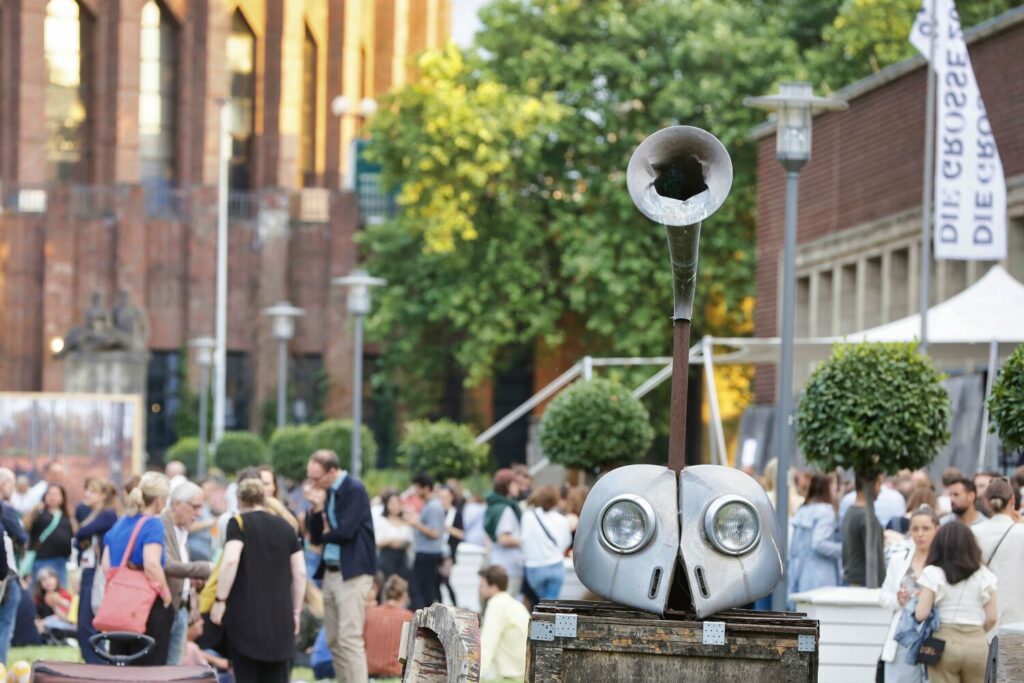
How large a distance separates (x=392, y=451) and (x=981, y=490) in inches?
1627

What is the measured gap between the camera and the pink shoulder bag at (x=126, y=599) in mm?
11812

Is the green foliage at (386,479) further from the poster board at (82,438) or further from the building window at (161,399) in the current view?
the building window at (161,399)

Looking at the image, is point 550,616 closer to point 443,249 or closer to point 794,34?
point 443,249

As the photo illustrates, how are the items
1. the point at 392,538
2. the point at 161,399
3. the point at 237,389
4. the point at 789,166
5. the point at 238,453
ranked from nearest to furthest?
the point at 789,166, the point at 392,538, the point at 238,453, the point at 161,399, the point at 237,389

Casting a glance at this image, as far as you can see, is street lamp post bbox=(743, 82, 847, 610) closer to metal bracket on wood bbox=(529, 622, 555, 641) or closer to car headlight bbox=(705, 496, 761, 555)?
car headlight bbox=(705, 496, 761, 555)

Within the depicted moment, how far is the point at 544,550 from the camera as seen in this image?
58.6 feet

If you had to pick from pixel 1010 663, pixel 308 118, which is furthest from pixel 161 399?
pixel 1010 663

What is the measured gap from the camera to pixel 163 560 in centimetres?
1235

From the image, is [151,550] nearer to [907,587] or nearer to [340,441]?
[907,587]

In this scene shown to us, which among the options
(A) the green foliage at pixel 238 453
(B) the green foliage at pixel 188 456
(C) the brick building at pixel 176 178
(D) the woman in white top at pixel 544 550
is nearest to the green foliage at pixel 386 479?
(A) the green foliage at pixel 238 453

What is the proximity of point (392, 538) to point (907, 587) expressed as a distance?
30.5 ft

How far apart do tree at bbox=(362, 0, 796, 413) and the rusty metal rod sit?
34.5 m

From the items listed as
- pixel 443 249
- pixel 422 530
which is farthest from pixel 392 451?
pixel 422 530

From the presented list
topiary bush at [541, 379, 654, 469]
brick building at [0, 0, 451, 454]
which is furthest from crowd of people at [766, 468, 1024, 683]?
brick building at [0, 0, 451, 454]
